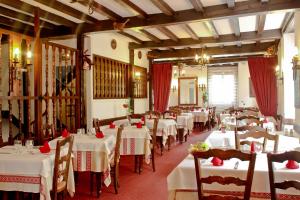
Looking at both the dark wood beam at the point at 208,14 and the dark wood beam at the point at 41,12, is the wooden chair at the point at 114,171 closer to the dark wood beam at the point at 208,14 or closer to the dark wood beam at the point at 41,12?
the dark wood beam at the point at 208,14

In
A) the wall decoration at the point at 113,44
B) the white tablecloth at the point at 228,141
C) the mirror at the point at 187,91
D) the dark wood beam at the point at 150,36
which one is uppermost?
the dark wood beam at the point at 150,36

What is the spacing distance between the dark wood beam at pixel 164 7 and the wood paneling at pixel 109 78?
2.23 meters

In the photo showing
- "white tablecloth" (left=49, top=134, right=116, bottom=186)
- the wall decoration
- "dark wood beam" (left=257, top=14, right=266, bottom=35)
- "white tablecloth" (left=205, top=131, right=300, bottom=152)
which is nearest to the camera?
"white tablecloth" (left=205, top=131, right=300, bottom=152)

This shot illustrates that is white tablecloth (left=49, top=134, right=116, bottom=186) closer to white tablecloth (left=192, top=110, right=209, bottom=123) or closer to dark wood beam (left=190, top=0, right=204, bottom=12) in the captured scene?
dark wood beam (left=190, top=0, right=204, bottom=12)

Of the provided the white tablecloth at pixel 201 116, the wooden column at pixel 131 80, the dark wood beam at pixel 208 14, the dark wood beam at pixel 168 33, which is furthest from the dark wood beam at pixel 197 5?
the white tablecloth at pixel 201 116

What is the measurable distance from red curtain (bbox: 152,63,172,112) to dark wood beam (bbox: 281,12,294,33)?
14.9 ft

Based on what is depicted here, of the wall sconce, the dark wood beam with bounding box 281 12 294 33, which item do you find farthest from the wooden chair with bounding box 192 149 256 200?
the wall sconce

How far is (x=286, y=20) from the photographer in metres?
6.45

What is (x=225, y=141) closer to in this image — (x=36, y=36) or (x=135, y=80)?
(x=36, y=36)

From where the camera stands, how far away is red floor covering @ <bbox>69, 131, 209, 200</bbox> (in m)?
4.22

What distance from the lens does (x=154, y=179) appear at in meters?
5.07

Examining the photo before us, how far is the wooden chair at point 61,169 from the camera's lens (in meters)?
3.08

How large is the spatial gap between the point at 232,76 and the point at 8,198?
11.8 meters

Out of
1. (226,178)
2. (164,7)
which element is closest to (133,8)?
(164,7)
